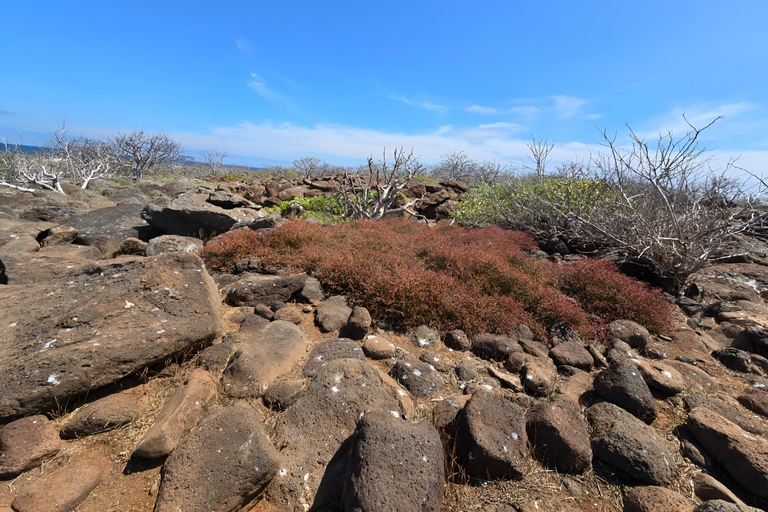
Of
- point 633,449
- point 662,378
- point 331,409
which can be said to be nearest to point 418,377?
point 331,409

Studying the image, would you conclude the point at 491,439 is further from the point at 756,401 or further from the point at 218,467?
the point at 756,401

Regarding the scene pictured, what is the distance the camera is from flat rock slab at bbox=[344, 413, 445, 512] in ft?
6.03

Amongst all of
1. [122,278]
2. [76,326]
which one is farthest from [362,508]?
[122,278]

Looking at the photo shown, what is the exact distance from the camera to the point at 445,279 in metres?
5.13

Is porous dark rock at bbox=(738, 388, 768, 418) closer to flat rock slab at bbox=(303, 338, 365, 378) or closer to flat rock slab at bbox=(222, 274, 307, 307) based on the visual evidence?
flat rock slab at bbox=(303, 338, 365, 378)

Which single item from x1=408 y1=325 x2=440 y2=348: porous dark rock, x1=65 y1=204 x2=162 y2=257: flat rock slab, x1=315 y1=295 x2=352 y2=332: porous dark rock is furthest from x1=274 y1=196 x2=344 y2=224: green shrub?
x1=408 y1=325 x2=440 y2=348: porous dark rock

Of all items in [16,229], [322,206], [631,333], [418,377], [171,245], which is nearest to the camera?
[418,377]

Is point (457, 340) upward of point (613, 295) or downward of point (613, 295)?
downward

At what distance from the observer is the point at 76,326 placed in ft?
9.65

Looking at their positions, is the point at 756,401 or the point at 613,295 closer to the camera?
the point at 756,401

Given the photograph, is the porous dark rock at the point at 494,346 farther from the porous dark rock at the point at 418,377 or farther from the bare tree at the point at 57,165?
the bare tree at the point at 57,165

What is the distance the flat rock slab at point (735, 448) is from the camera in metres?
2.51

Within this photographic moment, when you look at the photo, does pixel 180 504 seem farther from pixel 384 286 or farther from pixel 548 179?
pixel 548 179

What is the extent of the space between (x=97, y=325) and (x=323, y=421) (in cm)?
217
